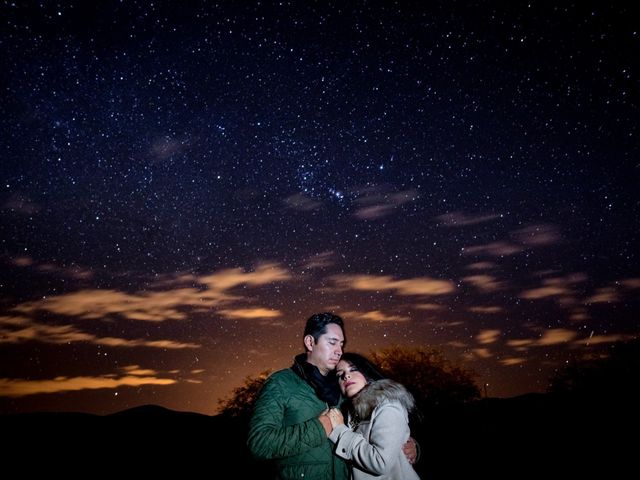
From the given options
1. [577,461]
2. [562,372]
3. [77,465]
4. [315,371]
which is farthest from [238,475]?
[562,372]

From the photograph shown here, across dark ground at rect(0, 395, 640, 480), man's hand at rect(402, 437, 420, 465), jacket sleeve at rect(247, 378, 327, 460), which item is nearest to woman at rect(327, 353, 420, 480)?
jacket sleeve at rect(247, 378, 327, 460)

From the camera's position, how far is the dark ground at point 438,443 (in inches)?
467

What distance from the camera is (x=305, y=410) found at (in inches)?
107

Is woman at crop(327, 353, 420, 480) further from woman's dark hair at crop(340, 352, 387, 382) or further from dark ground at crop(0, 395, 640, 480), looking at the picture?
dark ground at crop(0, 395, 640, 480)

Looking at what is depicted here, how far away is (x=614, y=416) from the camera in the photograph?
13.9 metres

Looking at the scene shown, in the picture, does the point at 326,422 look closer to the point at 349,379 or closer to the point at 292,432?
the point at 292,432

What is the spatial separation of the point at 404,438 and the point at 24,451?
2226 cm

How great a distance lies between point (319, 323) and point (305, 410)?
2.46 feet

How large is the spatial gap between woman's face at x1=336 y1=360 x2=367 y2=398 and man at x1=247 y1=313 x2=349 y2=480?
7 centimetres

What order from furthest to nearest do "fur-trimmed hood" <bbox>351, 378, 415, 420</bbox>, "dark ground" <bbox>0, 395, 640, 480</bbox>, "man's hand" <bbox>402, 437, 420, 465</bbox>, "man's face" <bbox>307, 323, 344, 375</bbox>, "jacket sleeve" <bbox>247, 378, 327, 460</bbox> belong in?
"dark ground" <bbox>0, 395, 640, 480</bbox>
"man's hand" <bbox>402, 437, 420, 465</bbox>
"man's face" <bbox>307, 323, 344, 375</bbox>
"fur-trimmed hood" <bbox>351, 378, 415, 420</bbox>
"jacket sleeve" <bbox>247, 378, 327, 460</bbox>

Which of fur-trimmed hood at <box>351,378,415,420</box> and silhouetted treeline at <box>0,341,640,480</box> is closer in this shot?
fur-trimmed hood at <box>351,378,415,420</box>

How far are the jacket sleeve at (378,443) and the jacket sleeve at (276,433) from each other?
0.86 ft

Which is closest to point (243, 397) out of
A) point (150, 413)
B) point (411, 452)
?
point (150, 413)

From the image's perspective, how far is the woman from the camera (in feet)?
8.37
